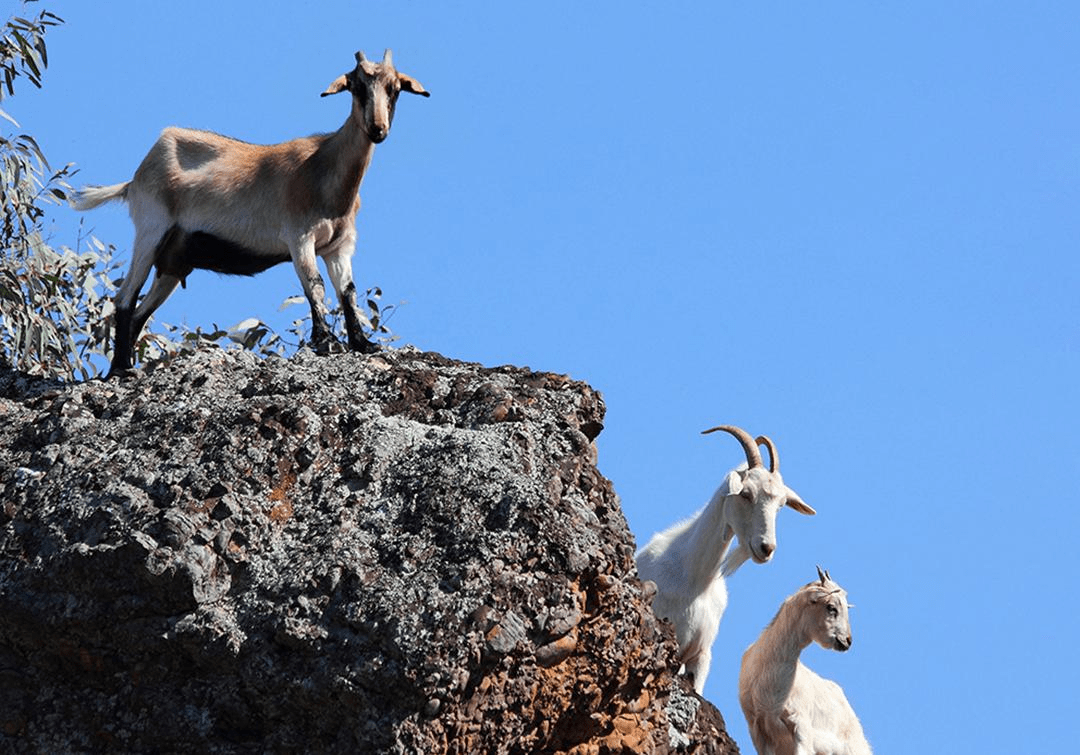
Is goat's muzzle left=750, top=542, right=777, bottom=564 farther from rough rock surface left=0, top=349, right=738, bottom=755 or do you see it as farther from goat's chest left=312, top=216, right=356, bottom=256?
rough rock surface left=0, top=349, right=738, bottom=755

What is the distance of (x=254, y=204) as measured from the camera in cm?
930

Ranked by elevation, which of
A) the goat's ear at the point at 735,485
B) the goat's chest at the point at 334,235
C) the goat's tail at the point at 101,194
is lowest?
the goat's ear at the point at 735,485

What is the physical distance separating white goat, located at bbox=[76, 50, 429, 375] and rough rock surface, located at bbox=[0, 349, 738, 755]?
107 inches

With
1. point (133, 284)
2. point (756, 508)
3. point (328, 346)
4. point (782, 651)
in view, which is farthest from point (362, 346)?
point (782, 651)

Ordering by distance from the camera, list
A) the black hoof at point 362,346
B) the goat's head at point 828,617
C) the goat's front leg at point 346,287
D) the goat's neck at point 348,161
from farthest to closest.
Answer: the goat's head at point 828,617, the goat's neck at point 348,161, the goat's front leg at point 346,287, the black hoof at point 362,346

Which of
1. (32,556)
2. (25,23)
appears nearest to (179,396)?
(32,556)

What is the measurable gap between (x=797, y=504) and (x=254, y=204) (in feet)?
12.1

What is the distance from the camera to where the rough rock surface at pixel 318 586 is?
5.54 metres

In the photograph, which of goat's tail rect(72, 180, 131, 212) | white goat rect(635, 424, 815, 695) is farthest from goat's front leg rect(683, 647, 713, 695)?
goat's tail rect(72, 180, 131, 212)

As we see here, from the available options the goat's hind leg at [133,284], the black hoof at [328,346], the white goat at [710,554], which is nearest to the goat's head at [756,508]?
the white goat at [710,554]

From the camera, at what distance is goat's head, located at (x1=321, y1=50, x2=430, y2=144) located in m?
8.93

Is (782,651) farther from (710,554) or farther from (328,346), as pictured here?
(328,346)

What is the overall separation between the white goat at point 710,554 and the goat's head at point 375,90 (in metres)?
2.94

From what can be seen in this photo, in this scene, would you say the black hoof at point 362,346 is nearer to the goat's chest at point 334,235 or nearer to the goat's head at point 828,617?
the goat's chest at point 334,235
